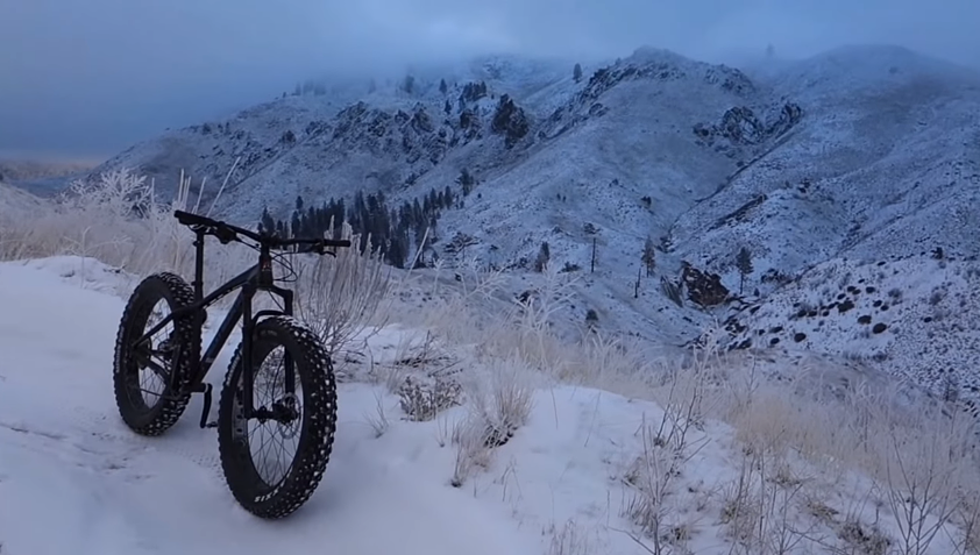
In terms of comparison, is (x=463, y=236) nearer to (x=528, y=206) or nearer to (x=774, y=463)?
(x=528, y=206)

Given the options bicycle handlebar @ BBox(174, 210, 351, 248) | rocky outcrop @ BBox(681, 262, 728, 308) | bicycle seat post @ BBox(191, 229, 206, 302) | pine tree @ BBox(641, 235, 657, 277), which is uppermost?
bicycle handlebar @ BBox(174, 210, 351, 248)

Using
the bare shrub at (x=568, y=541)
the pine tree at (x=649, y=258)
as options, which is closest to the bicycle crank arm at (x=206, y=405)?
the bare shrub at (x=568, y=541)

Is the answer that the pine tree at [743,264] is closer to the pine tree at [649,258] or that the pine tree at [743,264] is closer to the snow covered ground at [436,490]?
the pine tree at [649,258]

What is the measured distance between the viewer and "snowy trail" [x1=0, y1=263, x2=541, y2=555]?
115 inches

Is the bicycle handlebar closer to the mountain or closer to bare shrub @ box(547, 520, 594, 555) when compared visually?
bare shrub @ box(547, 520, 594, 555)

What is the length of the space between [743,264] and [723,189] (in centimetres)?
2767

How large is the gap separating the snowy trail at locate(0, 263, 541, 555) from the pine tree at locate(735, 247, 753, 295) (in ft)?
240

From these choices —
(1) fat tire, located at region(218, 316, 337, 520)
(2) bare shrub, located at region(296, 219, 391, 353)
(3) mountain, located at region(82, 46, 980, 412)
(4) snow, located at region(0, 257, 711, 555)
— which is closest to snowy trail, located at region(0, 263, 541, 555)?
(4) snow, located at region(0, 257, 711, 555)

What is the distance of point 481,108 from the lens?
573ft

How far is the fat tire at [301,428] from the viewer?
3.12 m

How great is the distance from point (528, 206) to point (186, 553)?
3553 inches

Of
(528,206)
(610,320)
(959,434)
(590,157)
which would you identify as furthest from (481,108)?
(959,434)

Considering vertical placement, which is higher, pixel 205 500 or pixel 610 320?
pixel 205 500

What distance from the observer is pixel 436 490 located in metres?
3.41
